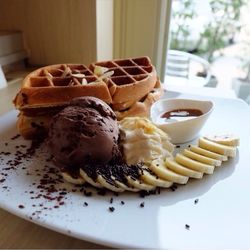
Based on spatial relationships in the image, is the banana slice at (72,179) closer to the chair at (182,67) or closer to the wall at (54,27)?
the wall at (54,27)

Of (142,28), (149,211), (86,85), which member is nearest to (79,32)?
(142,28)

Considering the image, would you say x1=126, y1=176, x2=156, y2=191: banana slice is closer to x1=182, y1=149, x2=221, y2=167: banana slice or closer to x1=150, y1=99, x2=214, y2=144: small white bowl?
x1=182, y1=149, x2=221, y2=167: banana slice

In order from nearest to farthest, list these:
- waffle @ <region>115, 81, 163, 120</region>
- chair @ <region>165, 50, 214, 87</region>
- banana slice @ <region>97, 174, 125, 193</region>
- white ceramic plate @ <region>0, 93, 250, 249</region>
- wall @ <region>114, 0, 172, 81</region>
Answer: white ceramic plate @ <region>0, 93, 250, 249</region>, banana slice @ <region>97, 174, 125, 193</region>, waffle @ <region>115, 81, 163, 120</region>, wall @ <region>114, 0, 172, 81</region>, chair @ <region>165, 50, 214, 87</region>

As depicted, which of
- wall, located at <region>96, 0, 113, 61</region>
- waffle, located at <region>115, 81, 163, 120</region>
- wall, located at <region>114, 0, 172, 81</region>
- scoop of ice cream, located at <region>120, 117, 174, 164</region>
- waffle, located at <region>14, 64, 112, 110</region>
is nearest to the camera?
scoop of ice cream, located at <region>120, 117, 174, 164</region>

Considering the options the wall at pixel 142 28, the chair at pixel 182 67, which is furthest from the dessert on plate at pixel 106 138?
the chair at pixel 182 67

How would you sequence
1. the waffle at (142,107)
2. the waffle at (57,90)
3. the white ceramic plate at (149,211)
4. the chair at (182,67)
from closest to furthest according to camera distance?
1. the white ceramic plate at (149,211)
2. the waffle at (57,90)
3. the waffle at (142,107)
4. the chair at (182,67)

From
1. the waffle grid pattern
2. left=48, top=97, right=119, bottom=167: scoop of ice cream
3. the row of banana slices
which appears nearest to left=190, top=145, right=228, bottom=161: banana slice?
the row of banana slices
